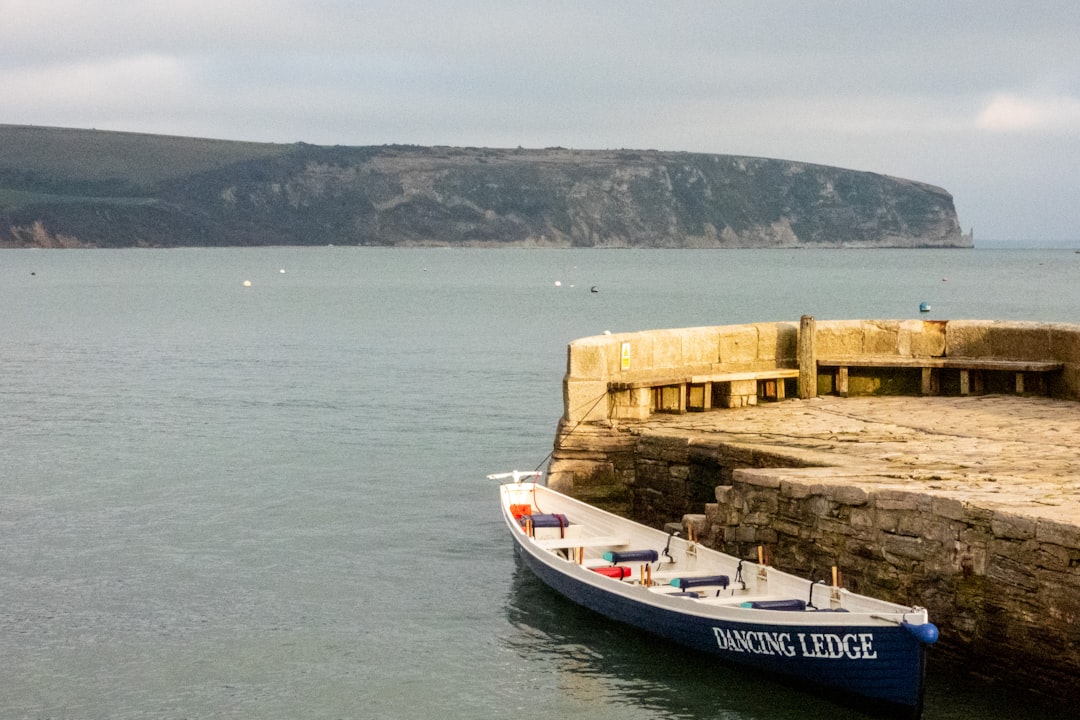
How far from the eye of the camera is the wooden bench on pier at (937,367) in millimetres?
20875

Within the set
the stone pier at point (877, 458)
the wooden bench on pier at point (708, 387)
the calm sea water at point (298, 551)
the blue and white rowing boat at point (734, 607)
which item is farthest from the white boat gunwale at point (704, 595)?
the wooden bench on pier at point (708, 387)

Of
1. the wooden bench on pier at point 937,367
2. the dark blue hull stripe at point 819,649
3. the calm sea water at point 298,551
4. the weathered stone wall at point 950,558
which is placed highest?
the wooden bench on pier at point 937,367

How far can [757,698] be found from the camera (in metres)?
13.5

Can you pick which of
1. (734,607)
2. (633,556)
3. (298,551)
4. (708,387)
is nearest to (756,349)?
(708,387)

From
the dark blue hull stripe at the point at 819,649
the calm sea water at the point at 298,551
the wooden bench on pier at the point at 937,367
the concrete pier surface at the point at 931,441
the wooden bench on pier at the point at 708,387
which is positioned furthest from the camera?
the wooden bench on pier at the point at 937,367

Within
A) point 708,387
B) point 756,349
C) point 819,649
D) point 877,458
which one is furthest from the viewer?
point 756,349

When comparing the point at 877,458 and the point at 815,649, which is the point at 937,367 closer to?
the point at 877,458

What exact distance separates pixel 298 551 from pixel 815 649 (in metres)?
9.36

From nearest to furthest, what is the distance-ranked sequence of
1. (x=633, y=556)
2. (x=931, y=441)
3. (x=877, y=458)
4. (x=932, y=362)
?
(x=633, y=556)
(x=877, y=458)
(x=931, y=441)
(x=932, y=362)

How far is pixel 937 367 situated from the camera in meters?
21.5

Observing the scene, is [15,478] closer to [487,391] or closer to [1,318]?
[487,391]

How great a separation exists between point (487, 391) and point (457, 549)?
19.2 meters

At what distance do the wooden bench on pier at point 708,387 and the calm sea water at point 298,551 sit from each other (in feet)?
10.3

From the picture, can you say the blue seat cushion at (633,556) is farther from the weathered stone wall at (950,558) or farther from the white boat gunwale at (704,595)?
the weathered stone wall at (950,558)
